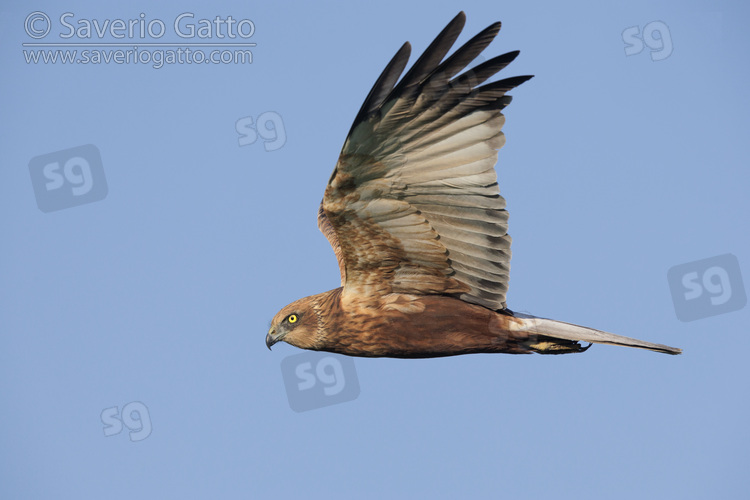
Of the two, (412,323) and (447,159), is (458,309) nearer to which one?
(412,323)

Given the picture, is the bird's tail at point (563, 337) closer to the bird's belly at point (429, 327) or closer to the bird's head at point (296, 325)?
the bird's belly at point (429, 327)

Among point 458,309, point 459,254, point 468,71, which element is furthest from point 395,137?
point 458,309

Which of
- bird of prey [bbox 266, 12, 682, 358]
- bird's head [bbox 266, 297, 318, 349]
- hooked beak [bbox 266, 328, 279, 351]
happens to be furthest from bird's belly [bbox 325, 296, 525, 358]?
hooked beak [bbox 266, 328, 279, 351]

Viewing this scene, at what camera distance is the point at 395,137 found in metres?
6.56

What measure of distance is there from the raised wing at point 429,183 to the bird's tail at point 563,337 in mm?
408

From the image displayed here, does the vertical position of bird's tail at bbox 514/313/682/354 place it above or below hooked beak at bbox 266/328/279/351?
below

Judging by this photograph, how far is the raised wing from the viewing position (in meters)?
6.38

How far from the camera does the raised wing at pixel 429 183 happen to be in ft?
20.9

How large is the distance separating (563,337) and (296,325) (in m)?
2.74

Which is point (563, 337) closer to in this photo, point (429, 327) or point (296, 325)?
point (429, 327)

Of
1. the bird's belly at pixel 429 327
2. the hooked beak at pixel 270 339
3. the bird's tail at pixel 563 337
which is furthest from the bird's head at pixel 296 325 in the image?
the bird's tail at pixel 563 337

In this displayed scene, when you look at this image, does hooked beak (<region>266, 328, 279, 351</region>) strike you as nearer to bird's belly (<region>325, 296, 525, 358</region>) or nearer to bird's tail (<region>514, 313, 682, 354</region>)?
bird's belly (<region>325, 296, 525, 358</region>)

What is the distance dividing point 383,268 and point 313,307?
99 cm

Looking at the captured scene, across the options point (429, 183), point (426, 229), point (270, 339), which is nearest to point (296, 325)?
point (270, 339)
